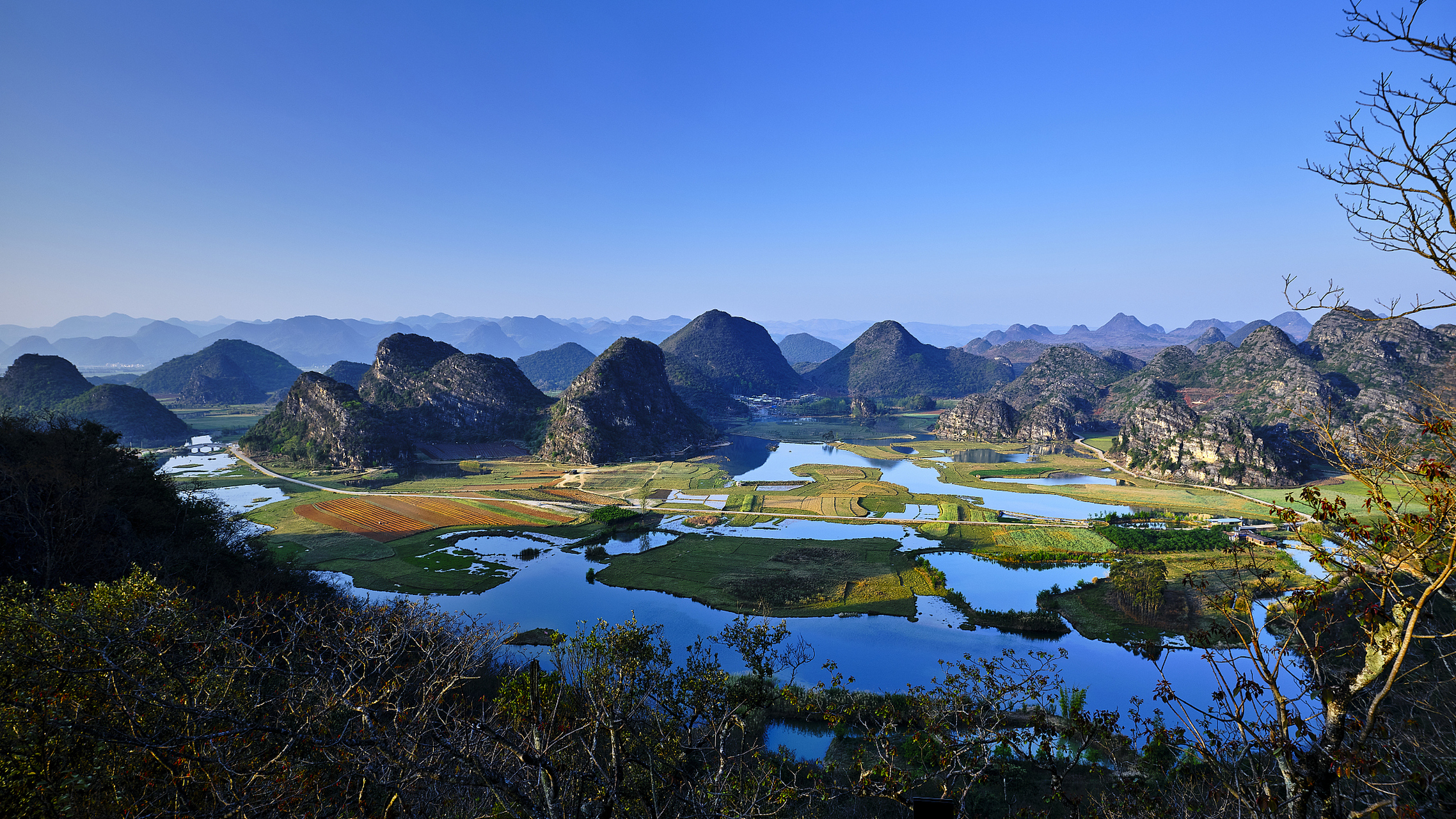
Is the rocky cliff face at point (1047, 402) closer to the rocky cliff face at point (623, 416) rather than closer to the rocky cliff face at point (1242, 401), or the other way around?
the rocky cliff face at point (1242, 401)

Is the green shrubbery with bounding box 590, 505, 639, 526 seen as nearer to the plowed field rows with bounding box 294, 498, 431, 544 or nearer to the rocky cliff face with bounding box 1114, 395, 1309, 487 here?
the plowed field rows with bounding box 294, 498, 431, 544

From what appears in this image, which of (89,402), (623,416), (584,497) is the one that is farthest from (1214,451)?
(89,402)

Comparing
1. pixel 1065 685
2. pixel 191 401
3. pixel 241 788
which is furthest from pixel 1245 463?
pixel 191 401

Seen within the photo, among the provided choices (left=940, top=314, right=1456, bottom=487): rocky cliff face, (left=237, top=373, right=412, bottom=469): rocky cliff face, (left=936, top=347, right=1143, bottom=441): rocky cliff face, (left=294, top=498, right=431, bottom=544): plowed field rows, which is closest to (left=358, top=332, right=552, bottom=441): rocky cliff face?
(left=237, top=373, right=412, bottom=469): rocky cliff face

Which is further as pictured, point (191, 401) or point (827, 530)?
point (191, 401)

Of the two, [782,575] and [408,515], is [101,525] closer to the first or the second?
[408,515]

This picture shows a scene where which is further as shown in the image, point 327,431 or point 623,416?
point 623,416

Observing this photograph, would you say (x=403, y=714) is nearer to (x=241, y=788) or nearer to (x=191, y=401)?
(x=241, y=788)

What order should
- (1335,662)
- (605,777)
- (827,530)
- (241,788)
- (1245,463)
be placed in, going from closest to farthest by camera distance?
(605,777)
(241,788)
(1335,662)
(827,530)
(1245,463)
